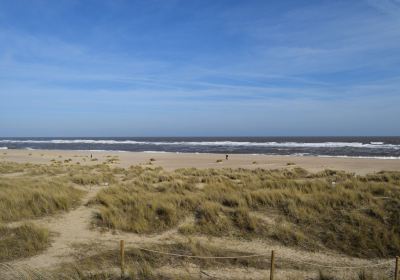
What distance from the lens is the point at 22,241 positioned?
9.34m

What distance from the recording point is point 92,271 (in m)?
7.68

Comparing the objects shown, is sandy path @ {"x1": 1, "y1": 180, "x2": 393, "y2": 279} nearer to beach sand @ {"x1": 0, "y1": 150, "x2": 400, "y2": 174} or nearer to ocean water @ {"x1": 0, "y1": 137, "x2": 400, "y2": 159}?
beach sand @ {"x1": 0, "y1": 150, "x2": 400, "y2": 174}

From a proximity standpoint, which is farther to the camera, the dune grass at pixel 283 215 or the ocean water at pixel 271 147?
the ocean water at pixel 271 147

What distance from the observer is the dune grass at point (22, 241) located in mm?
8695

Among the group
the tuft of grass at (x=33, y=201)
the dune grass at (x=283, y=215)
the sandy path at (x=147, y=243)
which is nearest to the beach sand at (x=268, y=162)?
A: the dune grass at (x=283, y=215)

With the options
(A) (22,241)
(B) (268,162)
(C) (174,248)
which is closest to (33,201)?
(A) (22,241)

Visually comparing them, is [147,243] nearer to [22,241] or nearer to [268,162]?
[22,241]

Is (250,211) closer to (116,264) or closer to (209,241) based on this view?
(209,241)

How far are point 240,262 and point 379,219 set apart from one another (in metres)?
5.04

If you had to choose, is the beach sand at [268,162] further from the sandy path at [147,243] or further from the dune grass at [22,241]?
the dune grass at [22,241]

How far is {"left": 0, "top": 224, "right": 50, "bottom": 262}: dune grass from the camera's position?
8.70 metres

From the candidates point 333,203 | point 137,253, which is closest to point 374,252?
point 333,203

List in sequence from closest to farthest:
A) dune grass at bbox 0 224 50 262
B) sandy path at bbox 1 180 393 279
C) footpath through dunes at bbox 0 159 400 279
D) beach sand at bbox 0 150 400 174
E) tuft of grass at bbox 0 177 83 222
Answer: footpath through dunes at bbox 0 159 400 279 → sandy path at bbox 1 180 393 279 → dune grass at bbox 0 224 50 262 → tuft of grass at bbox 0 177 83 222 → beach sand at bbox 0 150 400 174

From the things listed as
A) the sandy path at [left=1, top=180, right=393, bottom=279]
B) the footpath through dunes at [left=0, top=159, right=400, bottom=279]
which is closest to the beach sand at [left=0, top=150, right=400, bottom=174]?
the footpath through dunes at [left=0, top=159, right=400, bottom=279]
